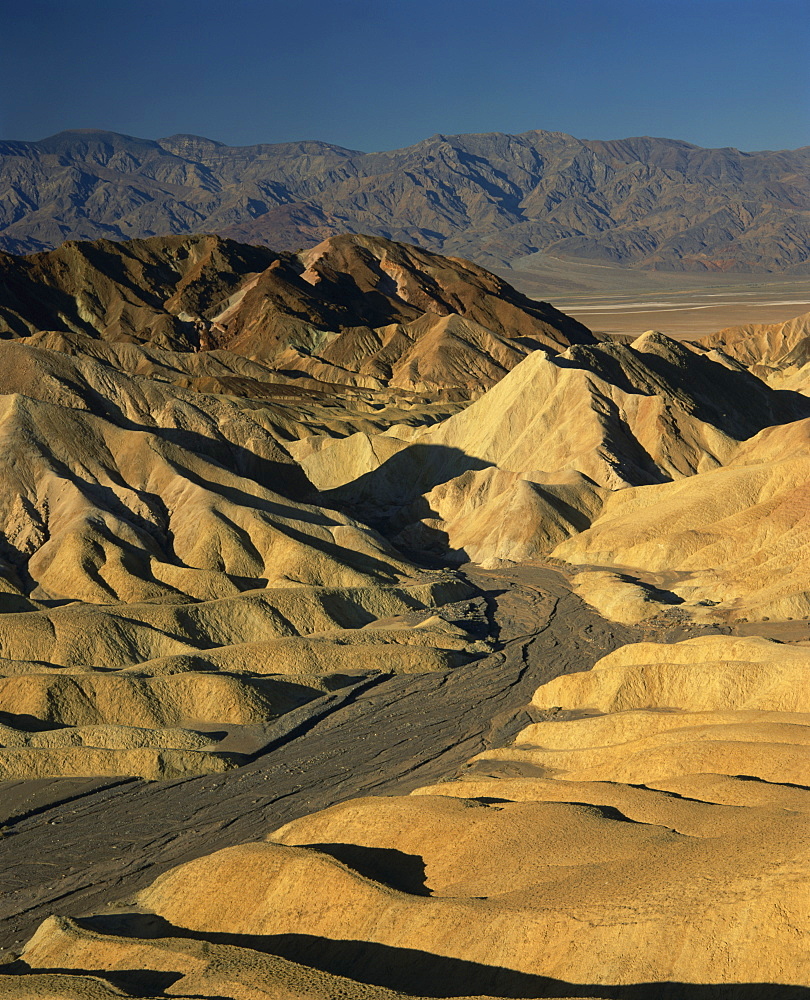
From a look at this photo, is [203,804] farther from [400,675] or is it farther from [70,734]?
[400,675]

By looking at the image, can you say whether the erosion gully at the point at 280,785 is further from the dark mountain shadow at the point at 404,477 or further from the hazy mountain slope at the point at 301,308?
the hazy mountain slope at the point at 301,308

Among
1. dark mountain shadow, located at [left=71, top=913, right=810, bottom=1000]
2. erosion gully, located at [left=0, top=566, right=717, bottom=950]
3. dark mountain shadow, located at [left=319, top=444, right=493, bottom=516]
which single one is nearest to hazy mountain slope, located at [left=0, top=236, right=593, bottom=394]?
dark mountain shadow, located at [left=319, top=444, right=493, bottom=516]

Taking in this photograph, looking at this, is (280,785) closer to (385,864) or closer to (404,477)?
(385,864)

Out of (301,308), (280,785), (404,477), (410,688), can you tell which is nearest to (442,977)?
(280,785)

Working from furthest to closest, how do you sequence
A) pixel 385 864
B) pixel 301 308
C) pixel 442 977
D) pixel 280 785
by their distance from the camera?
1. pixel 301 308
2. pixel 280 785
3. pixel 385 864
4. pixel 442 977

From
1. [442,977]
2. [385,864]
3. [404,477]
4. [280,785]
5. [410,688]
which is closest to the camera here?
[442,977]

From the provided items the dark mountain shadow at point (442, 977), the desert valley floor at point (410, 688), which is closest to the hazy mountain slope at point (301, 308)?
the desert valley floor at point (410, 688)
